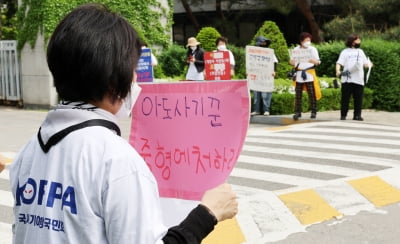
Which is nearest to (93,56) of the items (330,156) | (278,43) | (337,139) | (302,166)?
(302,166)

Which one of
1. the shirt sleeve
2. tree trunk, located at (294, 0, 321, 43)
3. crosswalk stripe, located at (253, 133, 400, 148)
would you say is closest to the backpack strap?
the shirt sleeve

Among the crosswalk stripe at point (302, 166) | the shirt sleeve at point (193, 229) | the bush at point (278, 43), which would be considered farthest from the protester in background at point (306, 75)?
the shirt sleeve at point (193, 229)

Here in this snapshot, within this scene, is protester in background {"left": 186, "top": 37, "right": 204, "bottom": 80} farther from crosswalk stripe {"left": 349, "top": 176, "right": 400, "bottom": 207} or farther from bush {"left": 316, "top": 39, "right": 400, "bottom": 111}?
crosswalk stripe {"left": 349, "top": 176, "right": 400, "bottom": 207}

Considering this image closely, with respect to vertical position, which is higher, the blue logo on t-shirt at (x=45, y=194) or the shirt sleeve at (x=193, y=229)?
the blue logo on t-shirt at (x=45, y=194)

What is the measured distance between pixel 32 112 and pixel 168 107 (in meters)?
16.3

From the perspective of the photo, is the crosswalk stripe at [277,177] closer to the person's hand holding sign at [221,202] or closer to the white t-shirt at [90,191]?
the person's hand holding sign at [221,202]

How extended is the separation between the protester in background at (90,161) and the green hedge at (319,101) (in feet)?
44.9

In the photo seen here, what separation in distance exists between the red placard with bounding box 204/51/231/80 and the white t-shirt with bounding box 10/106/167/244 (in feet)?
43.1

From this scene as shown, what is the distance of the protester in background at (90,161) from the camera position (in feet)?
5.98

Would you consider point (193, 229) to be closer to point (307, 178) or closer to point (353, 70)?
point (307, 178)

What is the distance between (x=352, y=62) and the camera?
1348 centimetres

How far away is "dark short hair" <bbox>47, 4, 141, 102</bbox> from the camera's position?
6.31 feet

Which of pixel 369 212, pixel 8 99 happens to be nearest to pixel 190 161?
pixel 369 212

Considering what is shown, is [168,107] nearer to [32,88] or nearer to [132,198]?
[132,198]
